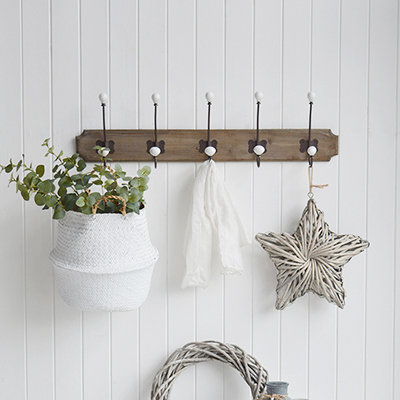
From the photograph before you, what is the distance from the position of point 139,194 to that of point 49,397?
0.67 metres

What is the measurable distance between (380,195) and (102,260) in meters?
0.81

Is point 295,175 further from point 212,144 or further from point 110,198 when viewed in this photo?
point 110,198

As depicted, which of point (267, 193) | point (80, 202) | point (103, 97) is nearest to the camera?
point (80, 202)

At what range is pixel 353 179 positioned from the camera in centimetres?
118

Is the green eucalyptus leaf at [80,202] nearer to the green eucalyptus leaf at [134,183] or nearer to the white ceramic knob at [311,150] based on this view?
the green eucalyptus leaf at [134,183]

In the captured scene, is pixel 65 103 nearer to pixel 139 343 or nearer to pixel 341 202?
pixel 139 343

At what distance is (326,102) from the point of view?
1172 mm

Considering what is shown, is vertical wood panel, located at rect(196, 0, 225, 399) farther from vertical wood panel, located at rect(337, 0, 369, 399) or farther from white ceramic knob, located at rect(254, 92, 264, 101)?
vertical wood panel, located at rect(337, 0, 369, 399)

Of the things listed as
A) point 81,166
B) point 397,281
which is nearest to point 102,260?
point 81,166

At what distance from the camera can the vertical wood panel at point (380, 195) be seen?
118 centimetres

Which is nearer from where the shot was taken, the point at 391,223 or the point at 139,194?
the point at 139,194

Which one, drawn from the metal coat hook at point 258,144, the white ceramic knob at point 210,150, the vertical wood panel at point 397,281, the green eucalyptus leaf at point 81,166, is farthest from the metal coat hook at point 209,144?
the vertical wood panel at point 397,281

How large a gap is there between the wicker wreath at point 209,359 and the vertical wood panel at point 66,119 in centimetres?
26

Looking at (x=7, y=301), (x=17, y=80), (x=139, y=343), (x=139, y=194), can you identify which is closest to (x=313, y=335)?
(x=139, y=343)
